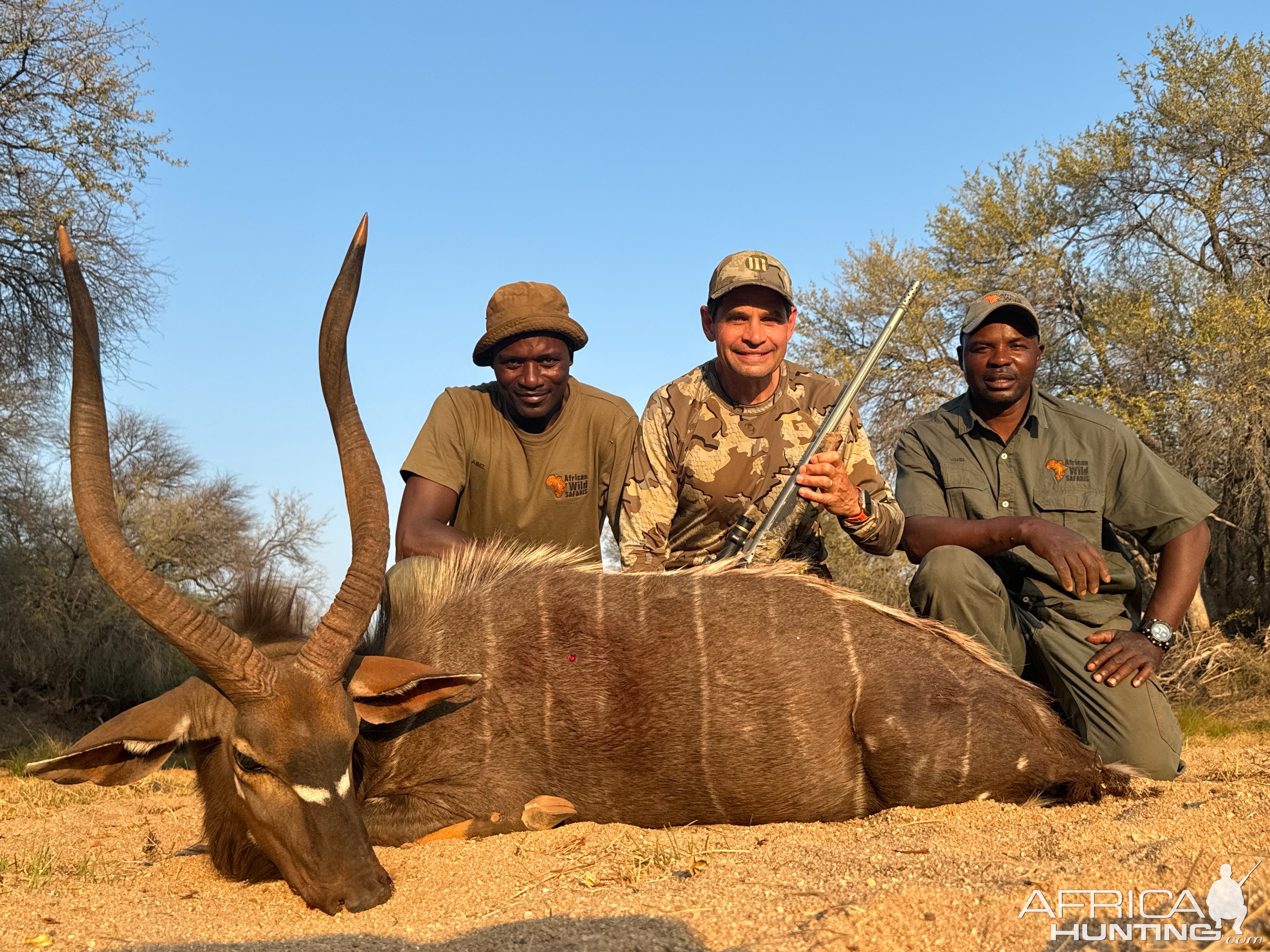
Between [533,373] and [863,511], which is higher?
[533,373]

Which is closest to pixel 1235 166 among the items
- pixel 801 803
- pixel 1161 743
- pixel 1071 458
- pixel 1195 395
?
pixel 1195 395

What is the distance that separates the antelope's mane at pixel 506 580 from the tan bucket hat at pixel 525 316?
1.40 meters

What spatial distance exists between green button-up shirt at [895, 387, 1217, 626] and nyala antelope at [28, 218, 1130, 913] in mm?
1101

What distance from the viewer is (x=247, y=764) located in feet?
11.2

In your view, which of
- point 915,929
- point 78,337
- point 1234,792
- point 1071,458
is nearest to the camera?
point 915,929

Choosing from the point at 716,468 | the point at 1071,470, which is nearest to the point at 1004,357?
the point at 1071,470

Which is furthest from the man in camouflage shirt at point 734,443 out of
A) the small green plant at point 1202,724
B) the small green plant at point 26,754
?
the small green plant at point 26,754

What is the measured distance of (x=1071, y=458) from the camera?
17.3 feet

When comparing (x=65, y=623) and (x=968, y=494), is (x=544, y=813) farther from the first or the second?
(x=65, y=623)

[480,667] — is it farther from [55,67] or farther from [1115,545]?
[55,67]

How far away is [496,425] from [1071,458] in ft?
9.25

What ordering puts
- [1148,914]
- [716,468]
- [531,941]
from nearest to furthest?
[1148,914] → [531,941] → [716,468]

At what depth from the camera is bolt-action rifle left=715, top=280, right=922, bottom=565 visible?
4730 millimetres

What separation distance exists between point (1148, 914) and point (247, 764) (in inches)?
98.3
